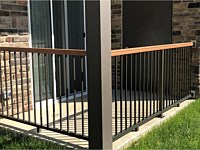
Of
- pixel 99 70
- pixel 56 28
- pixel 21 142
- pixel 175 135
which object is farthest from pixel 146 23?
pixel 21 142

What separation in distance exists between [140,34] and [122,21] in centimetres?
50

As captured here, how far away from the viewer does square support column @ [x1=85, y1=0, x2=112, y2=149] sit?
121 inches

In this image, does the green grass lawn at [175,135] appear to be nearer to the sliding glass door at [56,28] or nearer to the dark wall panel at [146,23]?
the sliding glass door at [56,28]

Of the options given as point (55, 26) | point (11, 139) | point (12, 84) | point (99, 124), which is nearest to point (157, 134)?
point (99, 124)

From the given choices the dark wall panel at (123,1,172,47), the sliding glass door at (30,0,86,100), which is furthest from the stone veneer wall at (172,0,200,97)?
the sliding glass door at (30,0,86,100)

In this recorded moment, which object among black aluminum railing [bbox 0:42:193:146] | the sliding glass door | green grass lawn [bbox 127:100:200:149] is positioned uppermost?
the sliding glass door

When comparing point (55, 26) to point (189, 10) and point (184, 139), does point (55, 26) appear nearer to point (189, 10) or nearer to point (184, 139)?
point (189, 10)

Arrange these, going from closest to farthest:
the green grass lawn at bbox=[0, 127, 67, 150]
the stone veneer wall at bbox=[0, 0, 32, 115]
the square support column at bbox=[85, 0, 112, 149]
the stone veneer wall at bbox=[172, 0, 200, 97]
A: the square support column at bbox=[85, 0, 112, 149]
the green grass lawn at bbox=[0, 127, 67, 150]
the stone veneer wall at bbox=[0, 0, 32, 115]
the stone veneer wall at bbox=[172, 0, 200, 97]

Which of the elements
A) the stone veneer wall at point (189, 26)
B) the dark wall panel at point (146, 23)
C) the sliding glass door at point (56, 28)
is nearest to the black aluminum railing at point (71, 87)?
the sliding glass door at point (56, 28)

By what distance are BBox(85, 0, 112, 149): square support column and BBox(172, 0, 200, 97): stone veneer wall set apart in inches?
123

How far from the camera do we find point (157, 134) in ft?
13.0

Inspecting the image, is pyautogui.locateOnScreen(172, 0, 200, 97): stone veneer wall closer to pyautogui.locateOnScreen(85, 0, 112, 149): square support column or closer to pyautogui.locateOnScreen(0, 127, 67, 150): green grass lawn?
pyautogui.locateOnScreen(85, 0, 112, 149): square support column

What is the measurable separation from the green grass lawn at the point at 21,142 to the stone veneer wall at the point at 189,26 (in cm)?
333

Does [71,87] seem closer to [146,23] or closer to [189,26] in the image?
[146,23]
